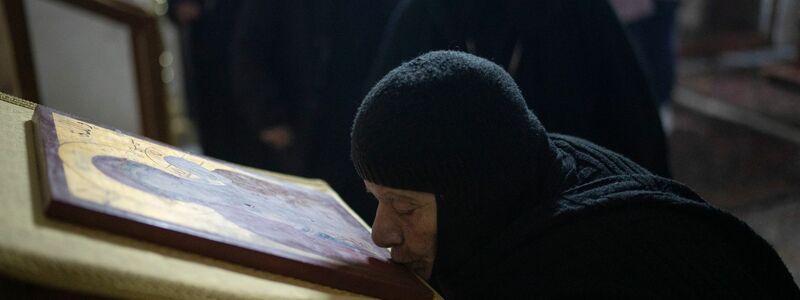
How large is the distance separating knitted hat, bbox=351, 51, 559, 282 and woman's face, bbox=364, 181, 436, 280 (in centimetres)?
1

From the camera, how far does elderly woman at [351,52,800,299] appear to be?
988 mm

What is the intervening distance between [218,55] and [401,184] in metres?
2.11

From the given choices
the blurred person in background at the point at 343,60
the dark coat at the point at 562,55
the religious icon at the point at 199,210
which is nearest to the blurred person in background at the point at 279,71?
the blurred person in background at the point at 343,60

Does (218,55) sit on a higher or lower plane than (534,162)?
lower

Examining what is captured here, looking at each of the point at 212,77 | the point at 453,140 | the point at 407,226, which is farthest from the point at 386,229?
the point at 212,77

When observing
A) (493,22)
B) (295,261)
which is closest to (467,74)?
(295,261)

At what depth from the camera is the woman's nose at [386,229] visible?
105 centimetres

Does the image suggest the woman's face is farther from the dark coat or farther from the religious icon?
the dark coat

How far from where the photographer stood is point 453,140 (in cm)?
99

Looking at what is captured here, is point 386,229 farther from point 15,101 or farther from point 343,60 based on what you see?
point 343,60

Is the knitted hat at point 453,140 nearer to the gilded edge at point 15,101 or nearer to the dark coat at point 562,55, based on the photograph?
the gilded edge at point 15,101

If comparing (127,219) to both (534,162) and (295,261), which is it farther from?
(534,162)

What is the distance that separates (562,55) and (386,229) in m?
0.86

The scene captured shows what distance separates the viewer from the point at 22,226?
0.77 meters
